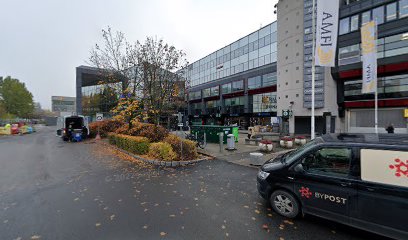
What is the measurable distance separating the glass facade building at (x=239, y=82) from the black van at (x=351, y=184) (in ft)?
85.5

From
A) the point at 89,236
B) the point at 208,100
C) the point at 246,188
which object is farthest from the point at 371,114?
the point at 208,100

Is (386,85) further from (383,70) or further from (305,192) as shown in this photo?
(305,192)

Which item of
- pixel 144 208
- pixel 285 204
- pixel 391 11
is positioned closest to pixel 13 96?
pixel 144 208

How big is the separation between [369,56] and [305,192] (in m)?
16.0

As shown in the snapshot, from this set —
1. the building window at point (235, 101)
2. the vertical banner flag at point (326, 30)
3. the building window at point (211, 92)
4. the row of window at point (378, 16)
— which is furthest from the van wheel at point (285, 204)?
the building window at point (211, 92)

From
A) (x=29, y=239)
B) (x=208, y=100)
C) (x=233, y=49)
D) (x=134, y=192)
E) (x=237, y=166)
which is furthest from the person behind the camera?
(x=208, y=100)

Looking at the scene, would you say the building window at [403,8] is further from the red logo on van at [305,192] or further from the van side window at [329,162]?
the red logo on van at [305,192]

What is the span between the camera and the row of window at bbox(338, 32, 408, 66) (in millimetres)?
17594

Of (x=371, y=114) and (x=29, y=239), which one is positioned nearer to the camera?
(x=29, y=239)

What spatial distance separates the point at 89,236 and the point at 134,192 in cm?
194

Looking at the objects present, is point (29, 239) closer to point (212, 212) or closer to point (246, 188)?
point (212, 212)

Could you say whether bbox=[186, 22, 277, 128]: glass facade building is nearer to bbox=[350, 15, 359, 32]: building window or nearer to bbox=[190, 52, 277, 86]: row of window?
bbox=[190, 52, 277, 86]: row of window

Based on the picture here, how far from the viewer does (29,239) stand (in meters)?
3.07

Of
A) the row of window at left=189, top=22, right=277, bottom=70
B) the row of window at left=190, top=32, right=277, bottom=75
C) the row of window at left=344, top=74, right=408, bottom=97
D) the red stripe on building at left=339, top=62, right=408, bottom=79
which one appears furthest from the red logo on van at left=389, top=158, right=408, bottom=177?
the row of window at left=190, top=32, right=277, bottom=75
